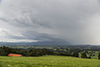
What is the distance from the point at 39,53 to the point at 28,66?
103696 millimetres

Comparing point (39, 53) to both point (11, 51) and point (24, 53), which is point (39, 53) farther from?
point (11, 51)

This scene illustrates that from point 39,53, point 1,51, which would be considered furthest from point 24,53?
point 1,51

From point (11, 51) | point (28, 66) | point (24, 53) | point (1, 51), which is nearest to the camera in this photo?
point (28, 66)

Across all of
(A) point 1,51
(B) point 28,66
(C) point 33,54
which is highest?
(B) point 28,66

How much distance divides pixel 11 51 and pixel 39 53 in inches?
1347

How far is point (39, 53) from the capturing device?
112m

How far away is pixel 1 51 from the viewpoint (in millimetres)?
82438

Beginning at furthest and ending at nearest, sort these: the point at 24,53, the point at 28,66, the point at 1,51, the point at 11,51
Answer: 1. the point at 24,53
2. the point at 11,51
3. the point at 1,51
4. the point at 28,66

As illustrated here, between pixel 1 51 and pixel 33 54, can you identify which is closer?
pixel 1 51

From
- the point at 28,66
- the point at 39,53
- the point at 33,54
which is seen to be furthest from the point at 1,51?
the point at 28,66

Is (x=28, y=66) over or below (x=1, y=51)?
over

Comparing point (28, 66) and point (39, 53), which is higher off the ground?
point (28, 66)

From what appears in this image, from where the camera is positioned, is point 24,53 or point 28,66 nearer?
point 28,66

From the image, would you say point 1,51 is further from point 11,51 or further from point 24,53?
point 24,53
